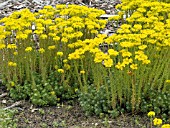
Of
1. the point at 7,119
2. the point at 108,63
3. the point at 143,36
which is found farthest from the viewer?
the point at 7,119

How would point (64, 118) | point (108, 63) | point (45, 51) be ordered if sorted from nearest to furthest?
point (108, 63), point (64, 118), point (45, 51)

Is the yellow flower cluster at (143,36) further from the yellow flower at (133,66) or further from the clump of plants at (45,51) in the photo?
the clump of plants at (45,51)

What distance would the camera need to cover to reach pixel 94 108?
14.9 ft

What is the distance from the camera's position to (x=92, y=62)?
4.64 metres

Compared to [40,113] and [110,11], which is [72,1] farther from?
[40,113]

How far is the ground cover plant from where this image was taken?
4.37 m

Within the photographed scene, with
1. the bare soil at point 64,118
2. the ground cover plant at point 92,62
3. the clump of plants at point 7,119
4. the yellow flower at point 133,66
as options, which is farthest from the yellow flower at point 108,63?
the clump of plants at point 7,119

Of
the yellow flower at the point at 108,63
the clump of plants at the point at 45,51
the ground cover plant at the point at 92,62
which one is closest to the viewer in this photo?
the yellow flower at the point at 108,63

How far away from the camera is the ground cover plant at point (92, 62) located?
4371 millimetres

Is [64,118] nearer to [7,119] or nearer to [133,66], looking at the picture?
[7,119]

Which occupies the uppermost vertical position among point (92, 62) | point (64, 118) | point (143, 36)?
point (143, 36)

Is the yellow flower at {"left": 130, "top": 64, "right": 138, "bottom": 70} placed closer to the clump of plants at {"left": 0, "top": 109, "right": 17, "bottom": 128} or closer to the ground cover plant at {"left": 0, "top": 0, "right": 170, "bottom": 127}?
the ground cover plant at {"left": 0, "top": 0, "right": 170, "bottom": 127}

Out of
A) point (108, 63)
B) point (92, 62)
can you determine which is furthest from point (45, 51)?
point (108, 63)

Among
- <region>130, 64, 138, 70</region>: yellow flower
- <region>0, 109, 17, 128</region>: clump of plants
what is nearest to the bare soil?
<region>0, 109, 17, 128</region>: clump of plants
